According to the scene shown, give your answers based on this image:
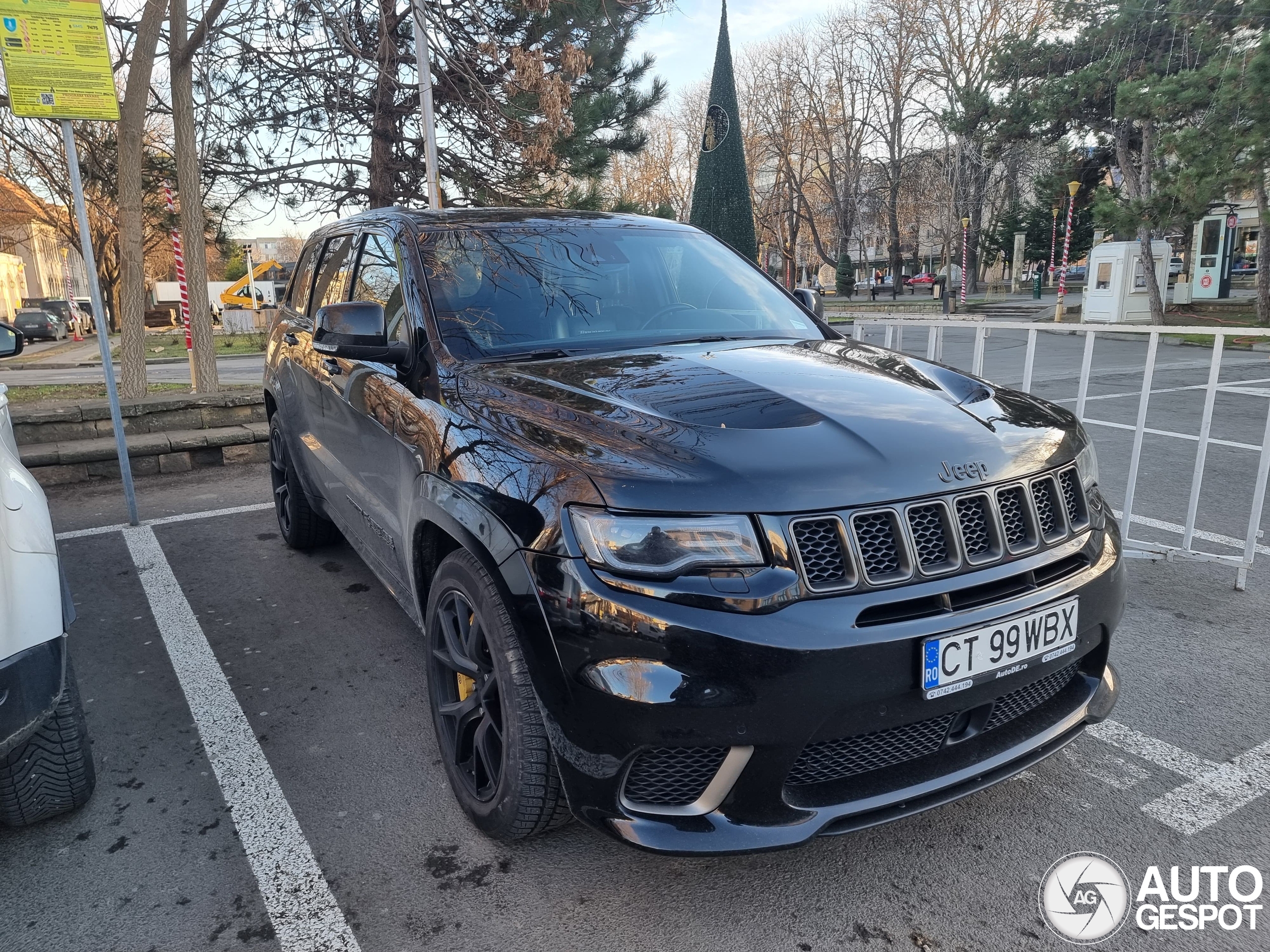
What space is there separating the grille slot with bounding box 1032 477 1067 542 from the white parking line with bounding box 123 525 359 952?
6.53ft

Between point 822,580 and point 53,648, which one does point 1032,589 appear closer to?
point 822,580

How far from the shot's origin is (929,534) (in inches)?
77.4

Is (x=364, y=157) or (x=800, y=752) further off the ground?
(x=364, y=157)

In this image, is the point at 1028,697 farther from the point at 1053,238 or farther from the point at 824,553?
the point at 1053,238

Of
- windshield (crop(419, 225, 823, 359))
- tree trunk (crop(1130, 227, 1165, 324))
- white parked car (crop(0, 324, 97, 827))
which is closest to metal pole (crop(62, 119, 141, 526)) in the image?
white parked car (crop(0, 324, 97, 827))

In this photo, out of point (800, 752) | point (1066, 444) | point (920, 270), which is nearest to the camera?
point (800, 752)

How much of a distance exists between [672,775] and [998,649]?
0.81 m

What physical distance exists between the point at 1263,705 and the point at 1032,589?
1.73 m

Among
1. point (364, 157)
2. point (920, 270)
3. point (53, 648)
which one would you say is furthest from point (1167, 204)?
point (920, 270)

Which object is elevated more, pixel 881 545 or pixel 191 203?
pixel 191 203

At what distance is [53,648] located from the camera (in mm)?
2189

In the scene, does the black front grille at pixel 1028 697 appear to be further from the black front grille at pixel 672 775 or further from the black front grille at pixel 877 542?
the black front grille at pixel 672 775

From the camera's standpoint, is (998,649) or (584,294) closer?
(998,649)

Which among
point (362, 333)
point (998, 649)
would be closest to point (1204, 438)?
point (998, 649)
